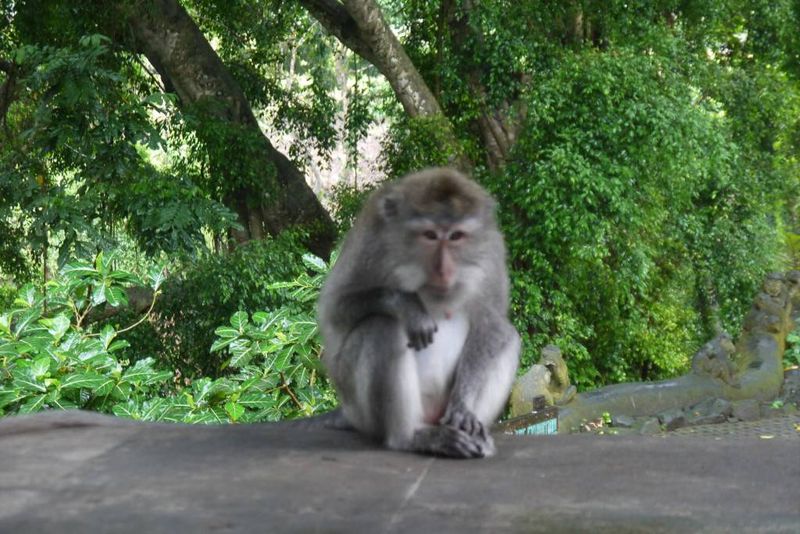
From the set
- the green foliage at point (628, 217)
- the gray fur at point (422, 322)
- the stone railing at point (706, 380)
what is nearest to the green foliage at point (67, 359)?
the gray fur at point (422, 322)

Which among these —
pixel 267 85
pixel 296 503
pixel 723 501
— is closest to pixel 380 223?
pixel 296 503

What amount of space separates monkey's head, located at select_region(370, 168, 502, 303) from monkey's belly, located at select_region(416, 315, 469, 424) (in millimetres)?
118

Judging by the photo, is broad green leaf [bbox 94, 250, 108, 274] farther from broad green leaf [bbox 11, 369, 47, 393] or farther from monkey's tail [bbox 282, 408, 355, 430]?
monkey's tail [bbox 282, 408, 355, 430]

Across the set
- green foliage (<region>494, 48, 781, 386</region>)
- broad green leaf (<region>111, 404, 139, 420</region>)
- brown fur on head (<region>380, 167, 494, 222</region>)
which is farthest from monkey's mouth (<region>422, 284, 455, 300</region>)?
green foliage (<region>494, 48, 781, 386</region>)

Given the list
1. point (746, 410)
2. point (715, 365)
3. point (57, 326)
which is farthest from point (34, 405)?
point (715, 365)

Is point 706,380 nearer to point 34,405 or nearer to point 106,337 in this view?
point 106,337

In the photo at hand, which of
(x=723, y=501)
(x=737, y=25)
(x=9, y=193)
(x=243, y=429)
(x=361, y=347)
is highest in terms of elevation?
(x=737, y=25)

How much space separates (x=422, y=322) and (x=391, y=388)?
0.70 feet

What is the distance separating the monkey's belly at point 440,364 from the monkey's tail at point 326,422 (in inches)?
11.0

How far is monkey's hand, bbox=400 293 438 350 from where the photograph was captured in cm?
310

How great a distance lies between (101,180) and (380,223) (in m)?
4.94

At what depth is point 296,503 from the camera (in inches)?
90.7

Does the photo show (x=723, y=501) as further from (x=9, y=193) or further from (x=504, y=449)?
(x=9, y=193)

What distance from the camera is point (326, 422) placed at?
3467 mm
